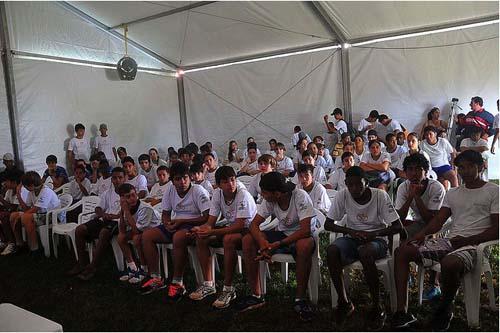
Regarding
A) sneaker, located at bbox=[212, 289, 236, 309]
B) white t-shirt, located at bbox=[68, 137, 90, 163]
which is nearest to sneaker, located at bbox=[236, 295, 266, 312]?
sneaker, located at bbox=[212, 289, 236, 309]

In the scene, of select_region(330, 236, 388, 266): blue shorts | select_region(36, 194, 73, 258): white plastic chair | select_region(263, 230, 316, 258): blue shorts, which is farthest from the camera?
select_region(36, 194, 73, 258): white plastic chair

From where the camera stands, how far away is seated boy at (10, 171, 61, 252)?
17.0 ft

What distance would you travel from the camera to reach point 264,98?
1011 cm

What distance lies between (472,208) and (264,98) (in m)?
7.55

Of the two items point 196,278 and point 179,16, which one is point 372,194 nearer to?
point 196,278

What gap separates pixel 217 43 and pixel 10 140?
450 centimetres

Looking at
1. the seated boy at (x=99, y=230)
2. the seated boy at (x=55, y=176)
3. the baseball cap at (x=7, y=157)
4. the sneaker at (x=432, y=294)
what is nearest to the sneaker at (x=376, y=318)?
the sneaker at (x=432, y=294)

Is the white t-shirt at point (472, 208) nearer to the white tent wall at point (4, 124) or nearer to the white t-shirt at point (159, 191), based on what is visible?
the white t-shirt at point (159, 191)

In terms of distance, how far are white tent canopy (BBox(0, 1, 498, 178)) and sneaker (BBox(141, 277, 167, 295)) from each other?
17.3 feet

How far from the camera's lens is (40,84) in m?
8.52

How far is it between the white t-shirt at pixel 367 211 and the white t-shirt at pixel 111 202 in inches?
91.2

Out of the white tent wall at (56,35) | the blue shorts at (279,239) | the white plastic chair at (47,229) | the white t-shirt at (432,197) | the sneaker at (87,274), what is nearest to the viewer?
the blue shorts at (279,239)

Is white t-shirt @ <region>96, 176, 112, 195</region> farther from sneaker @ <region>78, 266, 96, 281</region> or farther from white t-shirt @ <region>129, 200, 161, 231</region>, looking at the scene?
white t-shirt @ <region>129, 200, 161, 231</region>

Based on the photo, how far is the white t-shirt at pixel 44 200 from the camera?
517 centimetres
